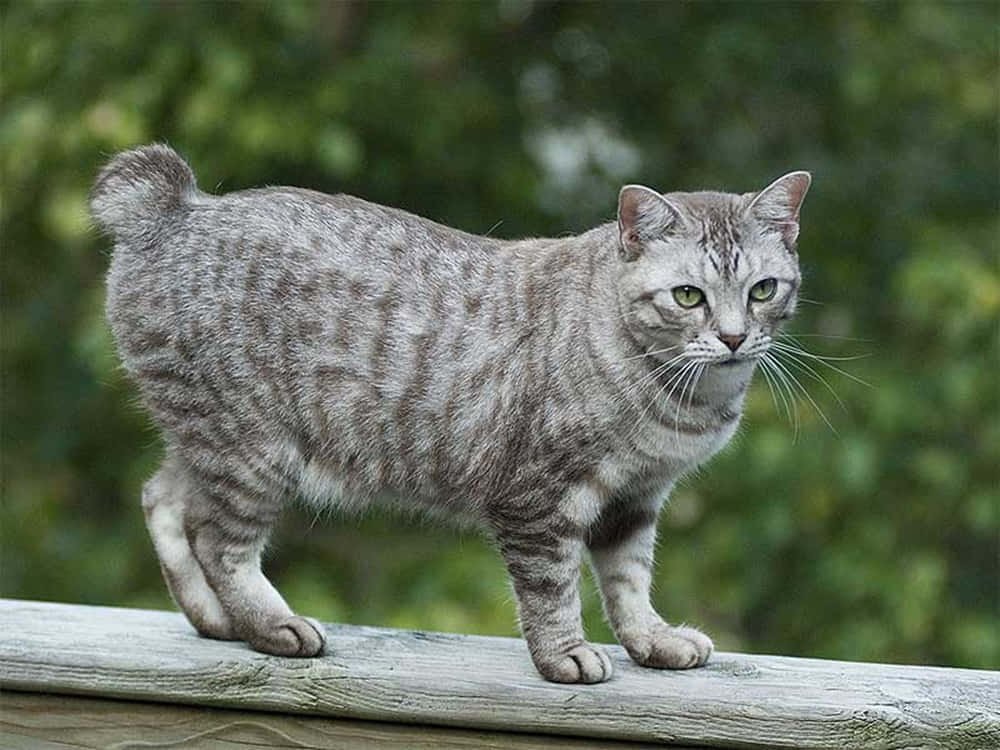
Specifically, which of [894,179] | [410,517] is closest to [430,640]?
[410,517]

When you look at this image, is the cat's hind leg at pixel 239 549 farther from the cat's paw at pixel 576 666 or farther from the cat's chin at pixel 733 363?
the cat's chin at pixel 733 363

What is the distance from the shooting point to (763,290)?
2467 millimetres

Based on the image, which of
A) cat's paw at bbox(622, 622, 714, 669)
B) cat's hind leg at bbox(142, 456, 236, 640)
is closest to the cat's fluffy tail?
cat's hind leg at bbox(142, 456, 236, 640)

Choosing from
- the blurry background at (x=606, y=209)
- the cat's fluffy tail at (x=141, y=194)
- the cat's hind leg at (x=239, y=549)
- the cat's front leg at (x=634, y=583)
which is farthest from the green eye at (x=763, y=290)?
the blurry background at (x=606, y=209)

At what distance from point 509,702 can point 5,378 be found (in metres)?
4.12

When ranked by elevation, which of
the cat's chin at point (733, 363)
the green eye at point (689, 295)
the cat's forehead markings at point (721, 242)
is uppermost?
the cat's forehead markings at point (721, 242)

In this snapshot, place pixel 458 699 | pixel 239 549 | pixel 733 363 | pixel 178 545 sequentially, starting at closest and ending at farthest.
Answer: pixel 458 699
pixel 733 363
pixel 239 549
pixel 178 545

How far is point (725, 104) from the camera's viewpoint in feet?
19.2

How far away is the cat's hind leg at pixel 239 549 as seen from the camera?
2.60m

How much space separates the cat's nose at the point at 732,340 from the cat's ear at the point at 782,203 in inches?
9.7

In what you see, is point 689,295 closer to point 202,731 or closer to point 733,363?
point 733,363

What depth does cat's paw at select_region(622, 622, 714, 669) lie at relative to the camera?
99.3 inches

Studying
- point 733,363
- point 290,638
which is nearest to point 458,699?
point 290,638

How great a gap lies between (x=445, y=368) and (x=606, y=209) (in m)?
3.22
